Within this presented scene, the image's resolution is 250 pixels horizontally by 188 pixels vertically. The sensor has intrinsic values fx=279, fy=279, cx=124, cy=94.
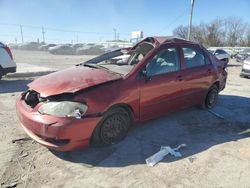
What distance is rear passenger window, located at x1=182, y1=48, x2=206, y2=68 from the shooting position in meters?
5.53

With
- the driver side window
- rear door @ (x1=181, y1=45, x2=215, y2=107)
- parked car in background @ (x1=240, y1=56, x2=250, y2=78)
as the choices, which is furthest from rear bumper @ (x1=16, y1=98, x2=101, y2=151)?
parked car in background @ (x1=240, y1=56, x2=250, y2=78)

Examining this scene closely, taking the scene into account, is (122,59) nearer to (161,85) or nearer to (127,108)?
(161,85)

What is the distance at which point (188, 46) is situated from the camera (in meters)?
5.65

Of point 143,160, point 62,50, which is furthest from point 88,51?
point 143,160

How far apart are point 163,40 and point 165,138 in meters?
1.82

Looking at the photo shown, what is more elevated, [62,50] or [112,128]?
[112,128]

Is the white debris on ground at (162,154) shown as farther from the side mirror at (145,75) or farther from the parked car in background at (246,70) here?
the parked car in background at (246,70)

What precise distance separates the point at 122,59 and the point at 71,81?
59.7 inches

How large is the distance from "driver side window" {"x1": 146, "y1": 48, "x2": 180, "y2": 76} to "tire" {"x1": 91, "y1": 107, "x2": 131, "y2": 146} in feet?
2.91

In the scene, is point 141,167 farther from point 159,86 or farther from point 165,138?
point 159,86

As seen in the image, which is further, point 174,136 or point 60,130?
point 174,136

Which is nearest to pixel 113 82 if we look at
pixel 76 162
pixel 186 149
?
pixel 76 162

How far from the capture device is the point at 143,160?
393cm

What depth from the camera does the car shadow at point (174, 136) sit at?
3.97 meters
